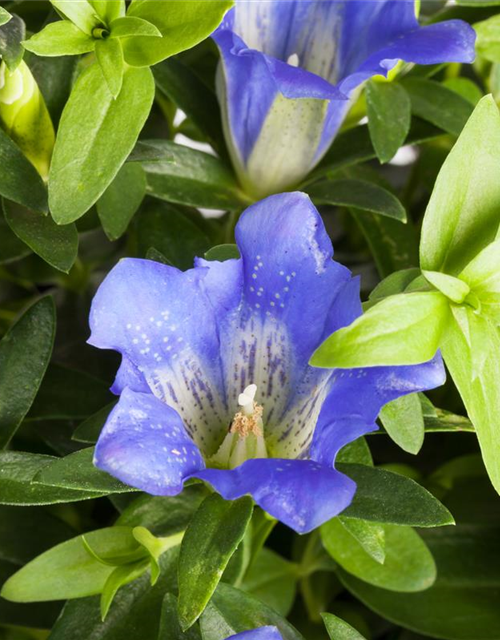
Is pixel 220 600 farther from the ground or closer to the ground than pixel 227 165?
closer to the ground

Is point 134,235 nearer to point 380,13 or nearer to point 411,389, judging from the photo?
point 380,13

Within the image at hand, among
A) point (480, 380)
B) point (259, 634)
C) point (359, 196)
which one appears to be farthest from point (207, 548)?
point (359, 196)

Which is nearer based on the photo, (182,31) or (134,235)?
(182,31)

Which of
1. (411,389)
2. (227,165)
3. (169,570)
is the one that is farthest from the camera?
(227,165)

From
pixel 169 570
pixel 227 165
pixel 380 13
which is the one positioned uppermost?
pixel 380 13

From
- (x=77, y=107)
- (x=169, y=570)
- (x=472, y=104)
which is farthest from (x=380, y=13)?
(x=169, y=570)

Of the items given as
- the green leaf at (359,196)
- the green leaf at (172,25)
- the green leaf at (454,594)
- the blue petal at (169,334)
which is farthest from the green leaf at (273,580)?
the green leaf at (172,25)
